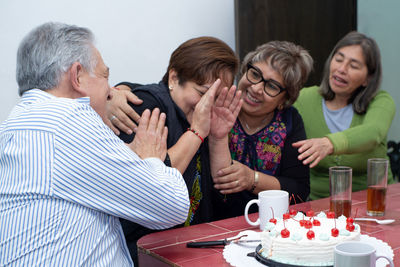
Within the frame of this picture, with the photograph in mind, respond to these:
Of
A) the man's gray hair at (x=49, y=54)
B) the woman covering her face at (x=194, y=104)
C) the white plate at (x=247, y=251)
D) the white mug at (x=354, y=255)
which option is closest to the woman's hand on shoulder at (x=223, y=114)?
the woman covering her face at (x=194, y=104)

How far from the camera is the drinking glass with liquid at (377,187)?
1524 mm

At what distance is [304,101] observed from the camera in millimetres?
2656

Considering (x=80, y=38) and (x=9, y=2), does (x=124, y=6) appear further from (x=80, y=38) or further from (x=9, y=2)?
(x=80, y=38)

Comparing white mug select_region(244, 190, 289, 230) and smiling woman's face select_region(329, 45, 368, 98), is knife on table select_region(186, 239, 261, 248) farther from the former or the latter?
smiling woman's face select_region(329, 45, 368, 98)

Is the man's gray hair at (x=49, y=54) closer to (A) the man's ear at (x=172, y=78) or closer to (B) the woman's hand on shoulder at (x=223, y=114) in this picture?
(A) the man's ear at (x=172, y=78)

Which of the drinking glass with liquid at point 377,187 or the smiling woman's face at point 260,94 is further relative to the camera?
the smiling woman's face at point 260,94

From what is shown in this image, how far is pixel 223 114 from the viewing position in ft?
6.18

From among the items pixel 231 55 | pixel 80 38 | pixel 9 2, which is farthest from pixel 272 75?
pixel 9 2

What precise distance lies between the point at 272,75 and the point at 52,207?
1.26 metres

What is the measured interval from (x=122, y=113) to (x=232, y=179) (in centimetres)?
52

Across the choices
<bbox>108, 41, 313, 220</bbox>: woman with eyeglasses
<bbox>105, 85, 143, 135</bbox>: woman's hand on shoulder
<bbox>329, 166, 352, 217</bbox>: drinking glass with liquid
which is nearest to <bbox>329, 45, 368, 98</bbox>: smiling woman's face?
<bbox>108, 41, 313, 220</bbox>: woman with eyeglasses

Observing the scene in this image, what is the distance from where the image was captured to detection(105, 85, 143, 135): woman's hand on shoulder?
169 centimetres

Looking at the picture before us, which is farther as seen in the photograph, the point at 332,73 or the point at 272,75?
the point at 332,73

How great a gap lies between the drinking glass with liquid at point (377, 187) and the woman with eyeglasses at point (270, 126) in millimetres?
472
